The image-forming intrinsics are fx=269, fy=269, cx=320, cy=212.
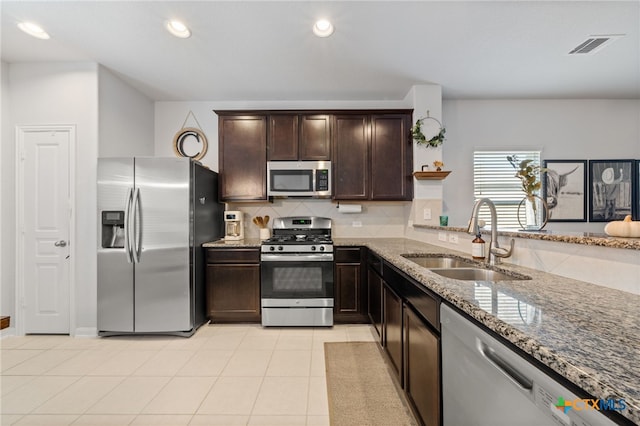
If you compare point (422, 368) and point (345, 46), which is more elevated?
point (345, 46)

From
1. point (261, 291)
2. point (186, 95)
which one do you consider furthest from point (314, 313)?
point (186, 95)

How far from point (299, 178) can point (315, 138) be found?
0.54 meters

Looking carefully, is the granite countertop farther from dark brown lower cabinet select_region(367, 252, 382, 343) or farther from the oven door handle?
the oven door handle

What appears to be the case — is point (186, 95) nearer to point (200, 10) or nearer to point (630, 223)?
point (200, 10)

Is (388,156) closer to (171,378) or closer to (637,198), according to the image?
(171,378)

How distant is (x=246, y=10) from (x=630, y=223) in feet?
8.58

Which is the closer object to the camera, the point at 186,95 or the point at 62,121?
the point at 62,121

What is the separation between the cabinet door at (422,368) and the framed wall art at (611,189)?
11.8ft

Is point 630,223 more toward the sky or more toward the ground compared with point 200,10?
more toward the ground

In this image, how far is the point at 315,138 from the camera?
334 cm

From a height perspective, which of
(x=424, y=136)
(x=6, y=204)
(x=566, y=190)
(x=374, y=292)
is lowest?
(x=374, y=292)

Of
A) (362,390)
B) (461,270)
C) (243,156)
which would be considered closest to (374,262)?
(461,270)

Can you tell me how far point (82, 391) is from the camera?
6.26ft

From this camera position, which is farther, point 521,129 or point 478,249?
point 521,129
